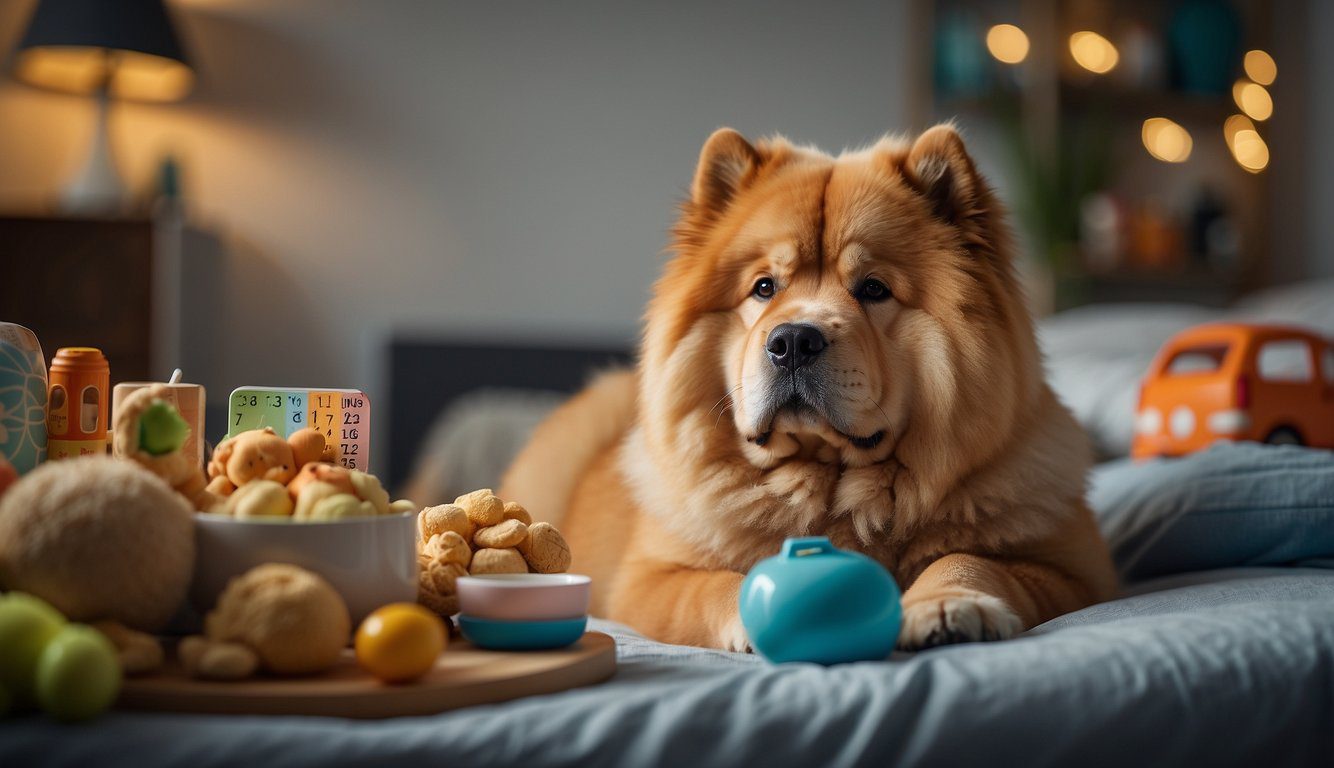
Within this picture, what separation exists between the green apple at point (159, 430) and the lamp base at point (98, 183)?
10.8ft

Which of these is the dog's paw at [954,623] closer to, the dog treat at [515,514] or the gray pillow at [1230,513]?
the dog treat at [515,514]

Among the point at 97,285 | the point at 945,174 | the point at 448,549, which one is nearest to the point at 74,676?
the point at 448,549

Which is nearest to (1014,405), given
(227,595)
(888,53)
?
(227,595)

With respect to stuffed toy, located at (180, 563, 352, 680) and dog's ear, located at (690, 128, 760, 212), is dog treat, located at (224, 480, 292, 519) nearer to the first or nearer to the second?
stuffed toy, located at (180, 563, 352, 680)

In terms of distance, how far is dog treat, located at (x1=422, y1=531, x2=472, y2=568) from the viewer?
44.4 inches

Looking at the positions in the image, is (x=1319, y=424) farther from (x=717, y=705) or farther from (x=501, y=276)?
(x=501, y=276)

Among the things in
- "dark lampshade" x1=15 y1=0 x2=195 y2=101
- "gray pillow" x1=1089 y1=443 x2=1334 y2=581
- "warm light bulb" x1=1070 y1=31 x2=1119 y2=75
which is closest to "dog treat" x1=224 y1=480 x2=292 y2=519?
"gray pillow" x1=1089 y1=443 x2=1334 y2=581

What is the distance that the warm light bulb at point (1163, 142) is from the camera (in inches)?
183

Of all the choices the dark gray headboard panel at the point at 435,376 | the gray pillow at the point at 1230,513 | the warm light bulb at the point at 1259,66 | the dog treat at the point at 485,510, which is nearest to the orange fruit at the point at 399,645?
the dog treat at the point at 485,510

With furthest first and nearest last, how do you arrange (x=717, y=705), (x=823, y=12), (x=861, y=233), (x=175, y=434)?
1. (x=823, y=12)
2. (x=861, y=233)
3. (x=175, y=434)
4. (x=717, y=705)

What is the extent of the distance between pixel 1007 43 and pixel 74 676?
14.9 feet

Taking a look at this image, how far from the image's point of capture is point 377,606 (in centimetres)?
98

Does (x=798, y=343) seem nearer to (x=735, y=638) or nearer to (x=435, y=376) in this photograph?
(x=735, y=638)

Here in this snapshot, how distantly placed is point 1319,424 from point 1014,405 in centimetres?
95
